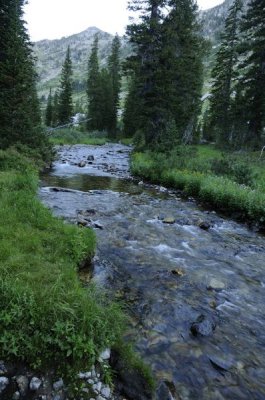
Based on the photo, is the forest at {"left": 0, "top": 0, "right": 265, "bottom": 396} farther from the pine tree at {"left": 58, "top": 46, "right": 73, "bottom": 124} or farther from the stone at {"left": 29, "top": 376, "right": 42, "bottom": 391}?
the pine tree at {"left": 58, "top": 46, "right": 73, "bottom": 124}

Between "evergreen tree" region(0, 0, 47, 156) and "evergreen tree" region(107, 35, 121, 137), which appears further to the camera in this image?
"evergreen tree" region(107, 35, 121, 137)

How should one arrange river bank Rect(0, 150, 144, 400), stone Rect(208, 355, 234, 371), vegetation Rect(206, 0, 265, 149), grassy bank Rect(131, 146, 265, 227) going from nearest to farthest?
river bank Rect(0, 150, 144, 400), stone Rect(208, 355, 234, 371), grassy bank Rect(131, 146, 265, 227), vegetation Rect(206, 0, 265, 149)

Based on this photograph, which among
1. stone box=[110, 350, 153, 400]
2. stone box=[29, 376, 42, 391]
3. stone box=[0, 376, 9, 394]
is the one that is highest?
stone box=[0, 376, 9, 394]

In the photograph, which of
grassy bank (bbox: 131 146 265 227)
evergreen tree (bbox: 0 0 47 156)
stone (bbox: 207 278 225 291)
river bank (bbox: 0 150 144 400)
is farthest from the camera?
evergreen tree (bbox: 0 0 47 156)

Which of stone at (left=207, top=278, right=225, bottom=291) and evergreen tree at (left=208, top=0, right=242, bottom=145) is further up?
evergreen tree at (left=208, top=0, right=242, bottom=145)

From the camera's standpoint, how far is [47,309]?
462cm

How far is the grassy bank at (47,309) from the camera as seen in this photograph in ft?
13.9

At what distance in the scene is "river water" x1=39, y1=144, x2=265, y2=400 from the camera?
5.23 meters

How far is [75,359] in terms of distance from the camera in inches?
167

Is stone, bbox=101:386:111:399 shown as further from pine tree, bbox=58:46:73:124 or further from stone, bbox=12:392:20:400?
pine tree, bbox=58:46:73:124

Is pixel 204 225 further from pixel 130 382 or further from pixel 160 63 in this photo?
pixel 160 63

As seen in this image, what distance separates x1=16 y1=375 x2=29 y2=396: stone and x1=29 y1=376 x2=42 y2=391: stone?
0.06 metres

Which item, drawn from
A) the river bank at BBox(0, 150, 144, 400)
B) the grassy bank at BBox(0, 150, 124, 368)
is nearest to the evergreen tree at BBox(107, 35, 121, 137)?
the grassy bank at BBox(0, 150, 124, 368)

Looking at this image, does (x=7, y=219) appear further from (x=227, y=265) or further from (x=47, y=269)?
(x=227, y=265)
